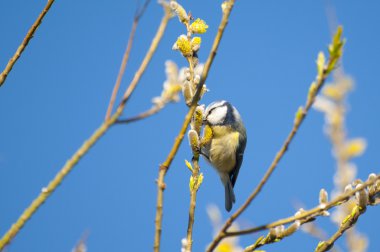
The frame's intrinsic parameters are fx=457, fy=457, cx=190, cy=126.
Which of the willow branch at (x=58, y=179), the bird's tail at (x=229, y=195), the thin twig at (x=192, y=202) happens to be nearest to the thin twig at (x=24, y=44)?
the willow branch at (x=58, y=179)

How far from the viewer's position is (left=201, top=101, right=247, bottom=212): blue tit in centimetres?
533

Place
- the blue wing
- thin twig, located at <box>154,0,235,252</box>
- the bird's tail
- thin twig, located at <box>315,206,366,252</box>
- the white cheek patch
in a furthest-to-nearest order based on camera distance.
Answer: the bird's tail → the blue wing → the white cheek patch → thin twig, located at <box>315,206,366,252</box> → thin twig, located at <box>154,0,235,252</box>

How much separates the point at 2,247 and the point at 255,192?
53 centimetres

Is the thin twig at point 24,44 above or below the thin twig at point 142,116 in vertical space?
above

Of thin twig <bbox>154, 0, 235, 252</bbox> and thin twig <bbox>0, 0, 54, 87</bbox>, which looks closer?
thin twig <bbox>154, 0, 235, 252</bbox>

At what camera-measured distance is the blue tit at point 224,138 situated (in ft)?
17.5

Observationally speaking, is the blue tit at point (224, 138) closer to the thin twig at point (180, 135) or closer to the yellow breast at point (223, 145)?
the yellow breast at point (223, 145)

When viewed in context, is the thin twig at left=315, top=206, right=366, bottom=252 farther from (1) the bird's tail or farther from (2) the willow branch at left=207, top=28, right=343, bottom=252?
(1) the bird's tail

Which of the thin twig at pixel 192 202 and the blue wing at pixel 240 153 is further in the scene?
→ the blue wing at pixel 240 153

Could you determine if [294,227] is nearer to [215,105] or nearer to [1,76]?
[1,76]

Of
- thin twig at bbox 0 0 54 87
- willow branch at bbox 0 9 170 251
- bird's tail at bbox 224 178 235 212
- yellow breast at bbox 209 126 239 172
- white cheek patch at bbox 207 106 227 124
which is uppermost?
white cheek patch at bbox 207 106 227 124

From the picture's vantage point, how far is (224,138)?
5.41m

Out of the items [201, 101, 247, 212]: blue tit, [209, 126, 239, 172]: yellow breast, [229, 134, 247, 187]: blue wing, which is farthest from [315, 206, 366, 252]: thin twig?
[229, 134, 247, 187]: blue wing

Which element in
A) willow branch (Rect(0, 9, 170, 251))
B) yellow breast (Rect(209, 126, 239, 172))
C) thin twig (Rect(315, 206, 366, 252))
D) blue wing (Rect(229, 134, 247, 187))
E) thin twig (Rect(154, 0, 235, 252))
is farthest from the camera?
blue wing (Rect(229, 134, 247, 187))
